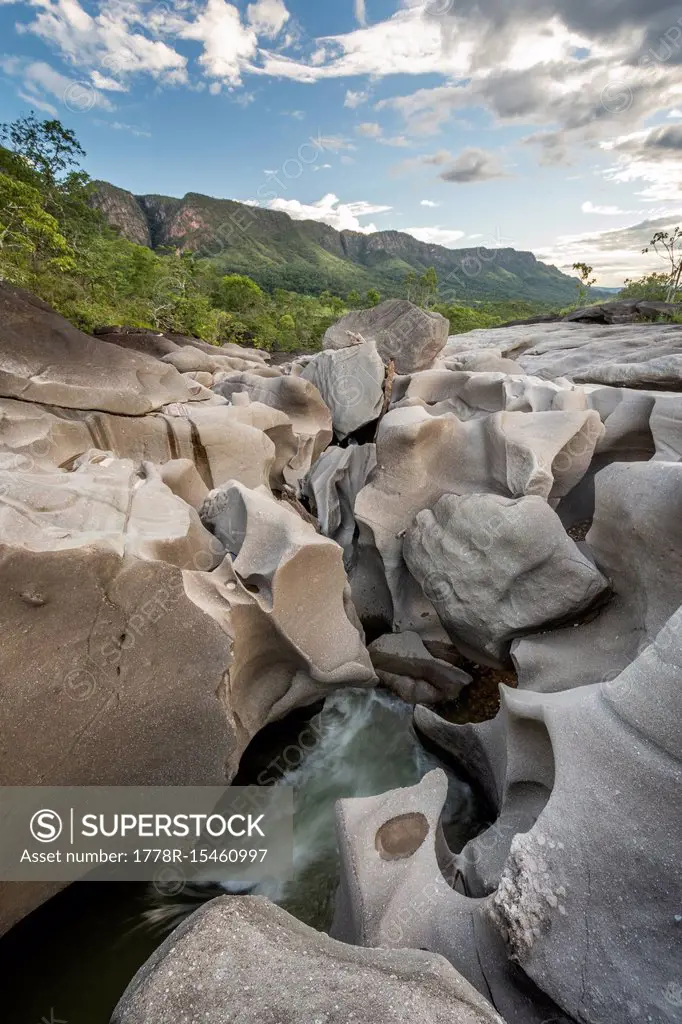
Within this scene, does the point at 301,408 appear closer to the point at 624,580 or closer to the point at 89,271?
the point at 624,580

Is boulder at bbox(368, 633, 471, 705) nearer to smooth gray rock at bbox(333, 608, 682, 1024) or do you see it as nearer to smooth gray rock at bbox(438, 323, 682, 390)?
smooth gray rock at bbox(333, 608, 682, 1024)

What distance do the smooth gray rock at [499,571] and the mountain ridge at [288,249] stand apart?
162ft

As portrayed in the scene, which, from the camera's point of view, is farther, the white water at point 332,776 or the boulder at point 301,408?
the boulder at point 301,408

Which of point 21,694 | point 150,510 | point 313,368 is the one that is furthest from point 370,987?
point 313,368

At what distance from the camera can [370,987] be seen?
4.85 ft

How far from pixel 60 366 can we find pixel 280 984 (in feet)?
18.4

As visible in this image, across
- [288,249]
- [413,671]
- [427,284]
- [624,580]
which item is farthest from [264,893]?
[288,249]

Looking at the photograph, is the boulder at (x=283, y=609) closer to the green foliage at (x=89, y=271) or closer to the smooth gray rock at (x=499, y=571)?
the smooth gray rock at (x=499, y=571)

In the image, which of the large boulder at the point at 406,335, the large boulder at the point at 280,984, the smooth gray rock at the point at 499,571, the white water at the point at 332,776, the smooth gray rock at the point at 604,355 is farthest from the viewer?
the large boulder at the point at 406,335

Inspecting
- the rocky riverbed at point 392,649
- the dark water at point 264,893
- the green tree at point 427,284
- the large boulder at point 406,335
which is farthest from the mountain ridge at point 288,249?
the dark water at point 264,893

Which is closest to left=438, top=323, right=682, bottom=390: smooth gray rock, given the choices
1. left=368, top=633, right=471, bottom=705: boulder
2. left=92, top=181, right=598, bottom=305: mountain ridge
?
left=368, top=633, right=471, bottom=705: boulder

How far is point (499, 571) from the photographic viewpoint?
455cm

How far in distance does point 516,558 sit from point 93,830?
3.91 metres

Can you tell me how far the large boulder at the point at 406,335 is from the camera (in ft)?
33.5
